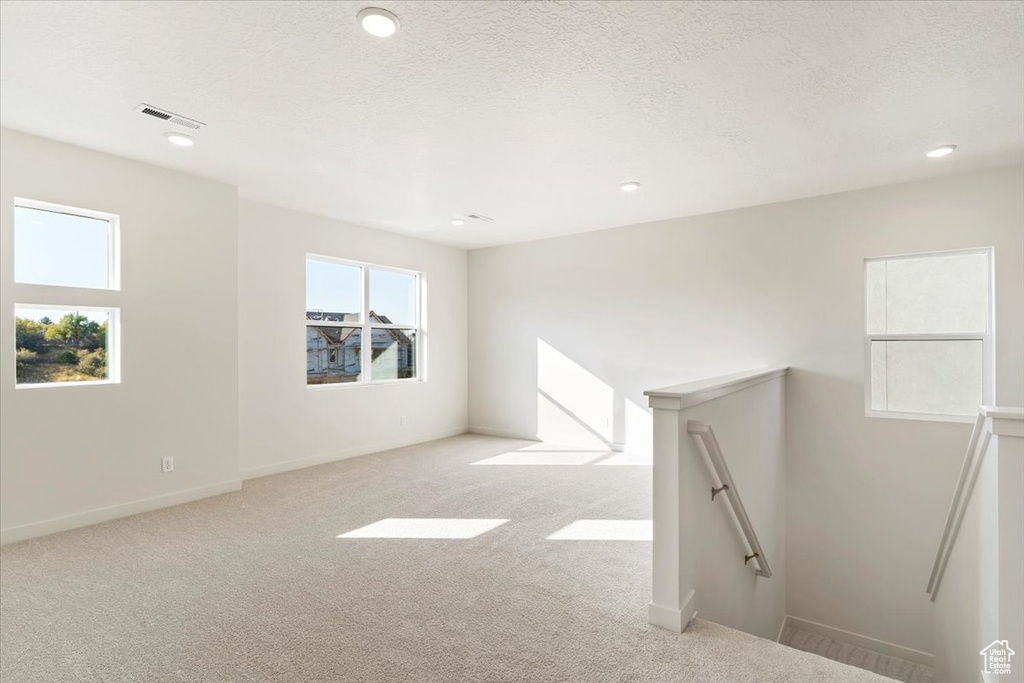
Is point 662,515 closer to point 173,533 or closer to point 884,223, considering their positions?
point 173,533

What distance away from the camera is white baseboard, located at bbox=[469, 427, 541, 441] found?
6695 millimetres

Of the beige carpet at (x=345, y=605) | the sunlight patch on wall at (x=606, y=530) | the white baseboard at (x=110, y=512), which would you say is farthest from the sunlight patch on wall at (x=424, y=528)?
the white baseboard at (x=110, y=512)

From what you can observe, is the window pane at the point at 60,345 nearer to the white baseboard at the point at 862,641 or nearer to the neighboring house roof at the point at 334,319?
the neighboring house roof at the point at 334,319

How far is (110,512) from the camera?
3617 millimetres

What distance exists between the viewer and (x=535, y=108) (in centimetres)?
289

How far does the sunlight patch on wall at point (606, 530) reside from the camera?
3.32 m

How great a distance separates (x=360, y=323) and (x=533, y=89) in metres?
3.91

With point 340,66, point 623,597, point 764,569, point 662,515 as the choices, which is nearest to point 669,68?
point 340,66

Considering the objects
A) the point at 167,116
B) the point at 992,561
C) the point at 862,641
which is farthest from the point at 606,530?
the point at 167,116

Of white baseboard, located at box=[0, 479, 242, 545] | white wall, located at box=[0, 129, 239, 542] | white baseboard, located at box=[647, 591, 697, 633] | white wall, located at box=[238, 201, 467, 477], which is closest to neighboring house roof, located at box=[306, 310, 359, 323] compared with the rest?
white wall, located at box=[238, 201, 467, 477]

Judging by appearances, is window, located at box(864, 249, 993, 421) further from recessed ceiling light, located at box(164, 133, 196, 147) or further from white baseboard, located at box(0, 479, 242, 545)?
white baseboard, located at box(0, 479, 242, 545)

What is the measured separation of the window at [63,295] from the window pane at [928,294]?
6241mm

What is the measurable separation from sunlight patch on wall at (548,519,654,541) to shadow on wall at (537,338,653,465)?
184cm

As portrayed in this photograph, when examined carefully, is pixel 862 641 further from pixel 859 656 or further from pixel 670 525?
pixel 670 525
